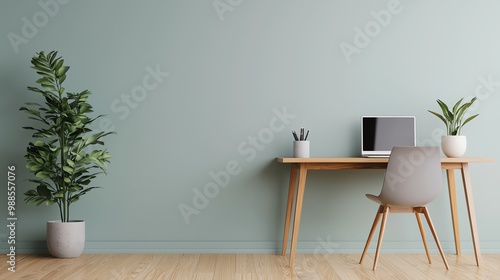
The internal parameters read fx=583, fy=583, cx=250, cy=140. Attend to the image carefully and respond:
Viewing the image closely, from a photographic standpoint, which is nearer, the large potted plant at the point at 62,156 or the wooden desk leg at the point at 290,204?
the large potted plant at the point at 62,156

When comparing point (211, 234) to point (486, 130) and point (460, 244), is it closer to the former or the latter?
point (460, 244)

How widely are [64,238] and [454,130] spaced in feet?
9.16

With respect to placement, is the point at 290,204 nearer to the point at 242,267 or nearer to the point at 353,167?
the point at 353,167

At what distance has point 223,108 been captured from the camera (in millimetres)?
4309

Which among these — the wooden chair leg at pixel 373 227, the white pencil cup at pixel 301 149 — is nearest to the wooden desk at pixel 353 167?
the white pencil cup at pixel 301 149

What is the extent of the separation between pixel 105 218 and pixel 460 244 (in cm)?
261

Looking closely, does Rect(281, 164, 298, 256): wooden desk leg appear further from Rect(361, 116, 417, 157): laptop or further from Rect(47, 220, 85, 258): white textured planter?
Rect(47, 220, 85, 258): white textured planter

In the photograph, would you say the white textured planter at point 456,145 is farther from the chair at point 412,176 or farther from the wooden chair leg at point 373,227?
the wooden chair leg at point 373,227

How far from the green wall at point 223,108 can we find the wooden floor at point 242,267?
8.3 inches

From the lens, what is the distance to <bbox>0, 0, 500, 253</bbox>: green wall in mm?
4273

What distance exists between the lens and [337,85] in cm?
434

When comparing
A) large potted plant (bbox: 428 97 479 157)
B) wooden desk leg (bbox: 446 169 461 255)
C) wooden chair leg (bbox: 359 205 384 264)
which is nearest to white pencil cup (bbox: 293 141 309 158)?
wooden chair leg (bbox: 359 205 384 264)

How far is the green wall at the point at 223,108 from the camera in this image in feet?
14.0

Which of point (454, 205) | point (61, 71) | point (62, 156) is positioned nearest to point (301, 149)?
point (454, 205)
